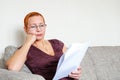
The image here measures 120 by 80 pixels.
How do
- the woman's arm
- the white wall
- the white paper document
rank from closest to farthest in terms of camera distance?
the white paper document → the woman's arm → the white wall

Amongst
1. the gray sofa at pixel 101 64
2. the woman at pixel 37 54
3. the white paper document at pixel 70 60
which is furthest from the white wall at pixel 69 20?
the white paper document at pixel 70 60

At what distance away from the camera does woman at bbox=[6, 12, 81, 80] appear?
1646 mm

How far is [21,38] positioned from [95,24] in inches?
32.3

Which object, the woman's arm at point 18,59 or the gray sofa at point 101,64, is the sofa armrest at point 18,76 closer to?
the woman's arm at point 18,59

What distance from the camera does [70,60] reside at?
5.03 feet

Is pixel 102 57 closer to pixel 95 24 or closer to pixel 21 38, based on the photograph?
pixel 95 24

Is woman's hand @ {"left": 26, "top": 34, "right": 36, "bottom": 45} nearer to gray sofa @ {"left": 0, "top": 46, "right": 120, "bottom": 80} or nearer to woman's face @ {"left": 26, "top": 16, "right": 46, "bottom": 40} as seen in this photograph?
woman's face @ {"left": 26, "top": 16, "right": 46, "bottom": 40}

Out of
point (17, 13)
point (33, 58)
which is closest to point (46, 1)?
point (17, 13)

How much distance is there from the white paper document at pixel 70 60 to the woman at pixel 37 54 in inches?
3.0

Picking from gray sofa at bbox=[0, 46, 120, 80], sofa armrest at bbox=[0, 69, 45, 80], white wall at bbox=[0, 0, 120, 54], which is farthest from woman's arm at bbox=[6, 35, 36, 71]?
gray sofa at bbox=[0, 46, 120, 80]

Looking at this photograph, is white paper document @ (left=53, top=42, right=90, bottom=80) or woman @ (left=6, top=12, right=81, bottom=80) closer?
white paper document @ (left=53, top=42, right=90, bottom=80)

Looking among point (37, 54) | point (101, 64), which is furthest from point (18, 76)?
point (101, 64)

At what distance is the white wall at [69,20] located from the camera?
6.97ft

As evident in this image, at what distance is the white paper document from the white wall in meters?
0.75
